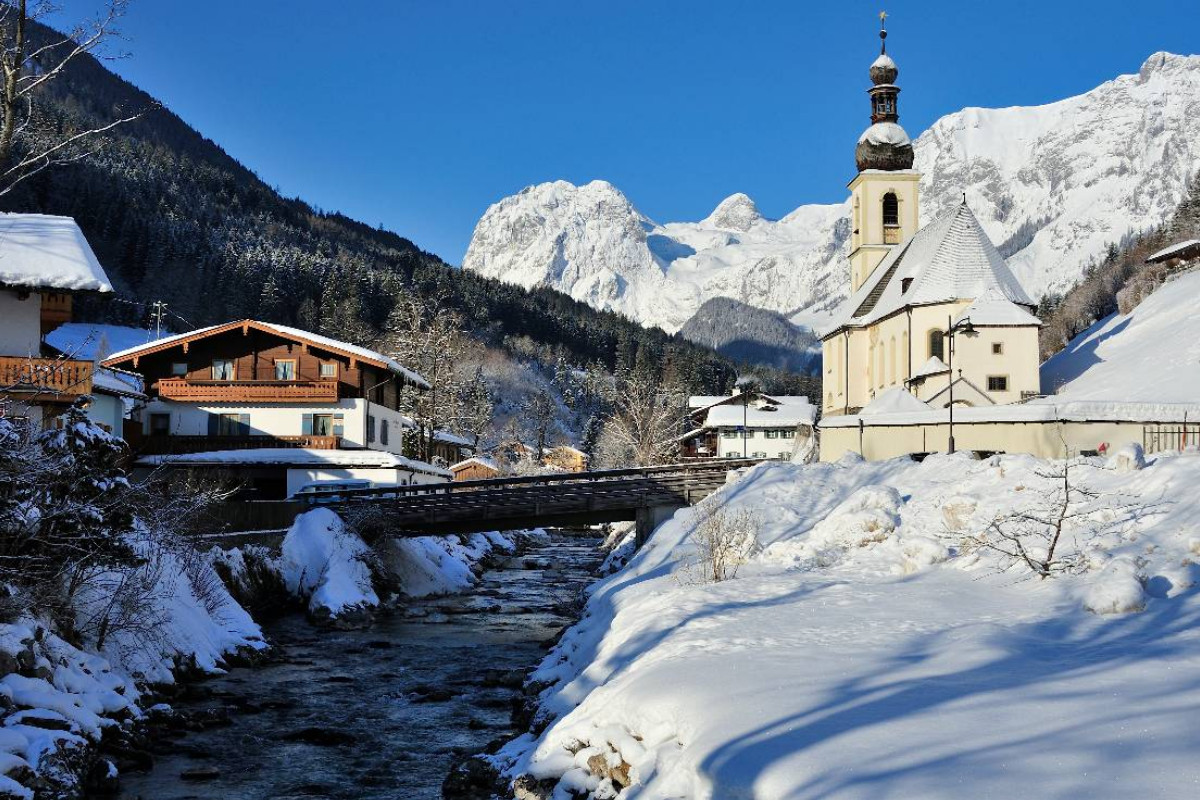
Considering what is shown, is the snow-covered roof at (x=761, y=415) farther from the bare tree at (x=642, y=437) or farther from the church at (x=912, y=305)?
the church at (x=912, y=305)

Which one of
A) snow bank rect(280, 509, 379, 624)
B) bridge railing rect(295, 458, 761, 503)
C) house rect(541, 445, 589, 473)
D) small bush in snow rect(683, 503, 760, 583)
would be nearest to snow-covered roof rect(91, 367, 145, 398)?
bridge railing rect(295, 458, 761, 503)

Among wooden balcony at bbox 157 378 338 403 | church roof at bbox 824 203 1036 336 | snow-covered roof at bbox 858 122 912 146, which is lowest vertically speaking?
wooden balcony at bbox 157 378 338 403

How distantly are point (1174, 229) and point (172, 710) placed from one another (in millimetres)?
100993

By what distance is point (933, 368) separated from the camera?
52469 millimetres

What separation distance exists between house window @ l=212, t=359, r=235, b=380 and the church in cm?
3222

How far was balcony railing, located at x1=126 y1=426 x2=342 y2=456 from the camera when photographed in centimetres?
4778

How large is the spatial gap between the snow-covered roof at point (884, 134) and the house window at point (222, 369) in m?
48.1

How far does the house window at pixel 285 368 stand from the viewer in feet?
165

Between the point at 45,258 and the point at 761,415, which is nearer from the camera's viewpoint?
the point at 45,258

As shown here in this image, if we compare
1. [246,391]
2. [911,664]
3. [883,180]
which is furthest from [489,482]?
[883,180]

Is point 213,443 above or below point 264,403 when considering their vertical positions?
below

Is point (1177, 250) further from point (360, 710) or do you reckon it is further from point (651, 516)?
point (360, 710)

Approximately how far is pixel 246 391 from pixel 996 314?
3707 centimetres

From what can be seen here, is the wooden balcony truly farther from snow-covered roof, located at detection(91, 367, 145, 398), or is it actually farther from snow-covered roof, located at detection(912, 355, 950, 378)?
snow-covered roof, located at detection(912, 355, 950, 378)
